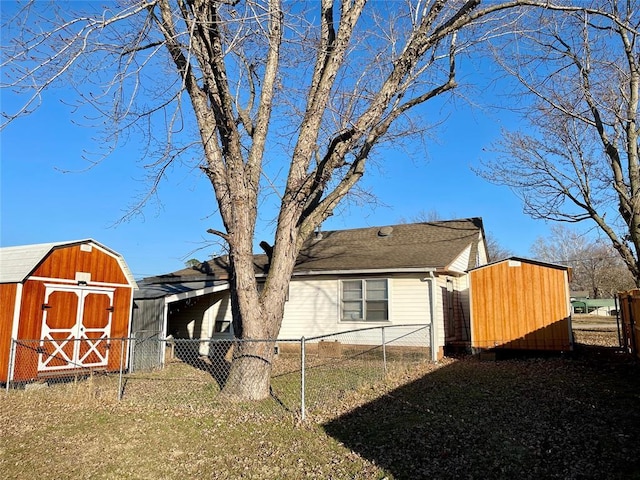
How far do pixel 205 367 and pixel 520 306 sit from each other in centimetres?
902

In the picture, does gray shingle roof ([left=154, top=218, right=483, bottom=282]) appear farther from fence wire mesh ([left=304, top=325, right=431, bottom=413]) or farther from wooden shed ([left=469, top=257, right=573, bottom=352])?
fence wire mesh ([left=304, top=325, right=431, bottom=413])

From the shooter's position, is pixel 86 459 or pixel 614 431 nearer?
pixel 86 459

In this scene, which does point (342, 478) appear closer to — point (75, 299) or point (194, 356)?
point (75, 299)

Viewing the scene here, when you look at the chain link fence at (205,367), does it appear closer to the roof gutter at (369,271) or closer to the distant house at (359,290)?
the distant house at (359,290)

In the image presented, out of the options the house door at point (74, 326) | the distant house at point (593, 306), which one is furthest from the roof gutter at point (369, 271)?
the distant house at point (593, 306)

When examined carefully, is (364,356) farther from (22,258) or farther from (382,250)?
(22,258)

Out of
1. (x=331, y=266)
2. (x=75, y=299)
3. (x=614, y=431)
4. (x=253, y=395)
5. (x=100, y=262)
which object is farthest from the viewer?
(x=331, y=266)

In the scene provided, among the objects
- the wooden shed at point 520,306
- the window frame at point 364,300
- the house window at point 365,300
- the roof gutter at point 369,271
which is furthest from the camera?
the house window at point 365,300

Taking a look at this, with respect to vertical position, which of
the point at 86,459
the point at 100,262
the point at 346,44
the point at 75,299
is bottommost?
the point at 86,459

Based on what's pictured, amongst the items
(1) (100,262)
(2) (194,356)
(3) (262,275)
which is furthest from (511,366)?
(1) (100,262)

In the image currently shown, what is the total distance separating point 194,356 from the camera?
14.1m

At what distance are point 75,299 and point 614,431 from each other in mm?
11149

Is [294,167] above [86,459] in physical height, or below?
above

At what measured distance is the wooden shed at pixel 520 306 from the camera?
1245 centimetres
